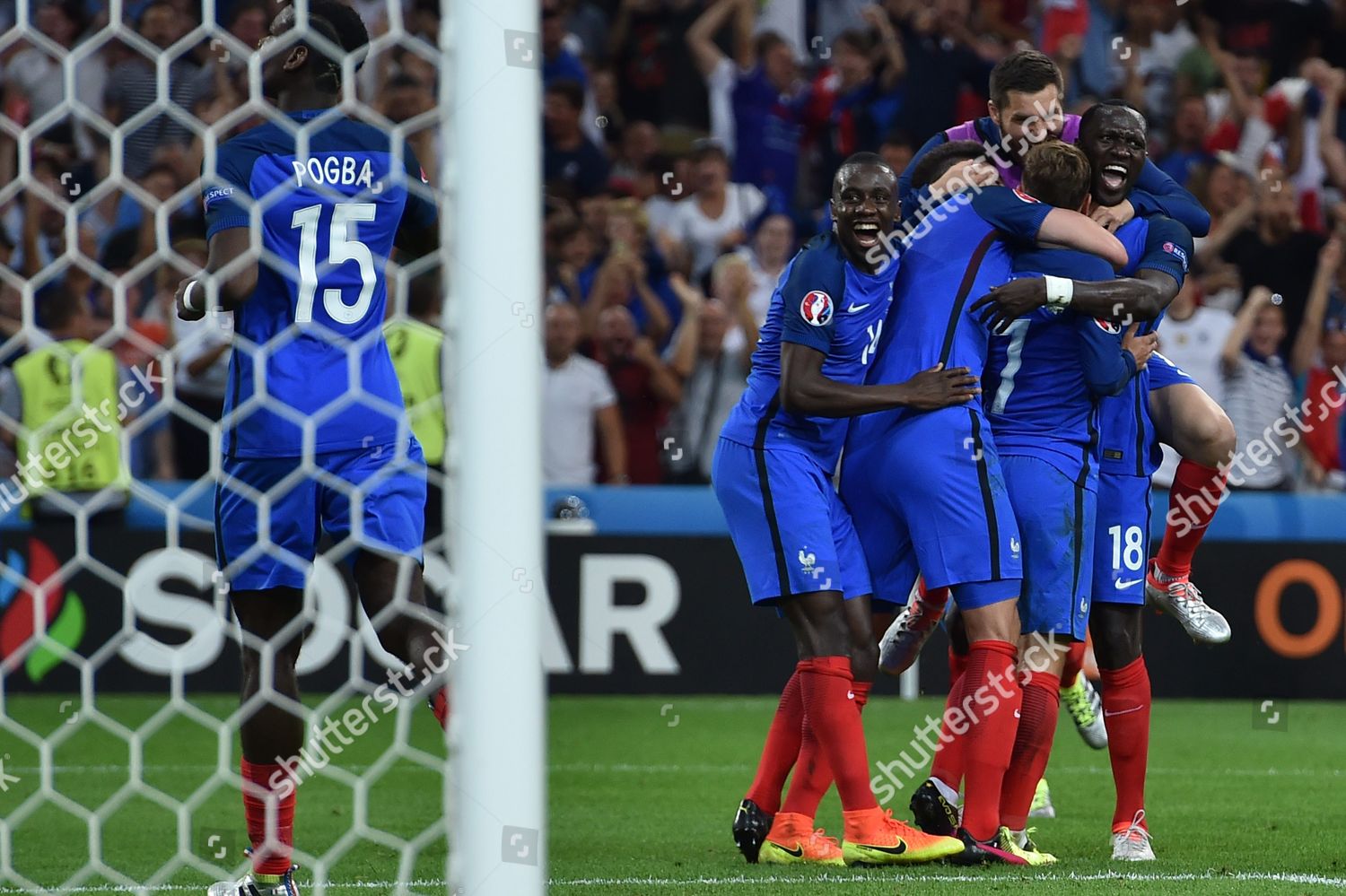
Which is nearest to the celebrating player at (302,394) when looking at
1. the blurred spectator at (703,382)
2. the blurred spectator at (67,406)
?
the blurred spectator at (67,406)

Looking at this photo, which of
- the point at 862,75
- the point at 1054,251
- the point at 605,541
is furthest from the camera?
the point at 862,75

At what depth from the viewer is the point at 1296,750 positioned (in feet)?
23.1

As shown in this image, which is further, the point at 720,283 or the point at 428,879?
the point at 720,283

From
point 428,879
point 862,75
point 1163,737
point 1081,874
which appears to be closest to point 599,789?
point 428,879

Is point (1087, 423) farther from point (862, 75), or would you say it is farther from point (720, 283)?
point (862, 75)

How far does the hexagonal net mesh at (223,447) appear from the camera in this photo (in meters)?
2.85

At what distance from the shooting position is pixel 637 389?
368 inches

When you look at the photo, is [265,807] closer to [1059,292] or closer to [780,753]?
[780,753]

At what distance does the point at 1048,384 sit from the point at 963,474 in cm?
41

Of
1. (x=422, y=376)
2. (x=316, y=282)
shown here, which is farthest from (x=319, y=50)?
(x=422, y=376)

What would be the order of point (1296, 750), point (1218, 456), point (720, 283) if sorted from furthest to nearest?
point (720, 283)
point (1296, 750)
point (1218, 456)

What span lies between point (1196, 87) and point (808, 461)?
746 cm

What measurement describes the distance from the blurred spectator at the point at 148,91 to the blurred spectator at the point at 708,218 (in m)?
2.81

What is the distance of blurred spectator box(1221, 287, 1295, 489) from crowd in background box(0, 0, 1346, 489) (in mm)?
15
